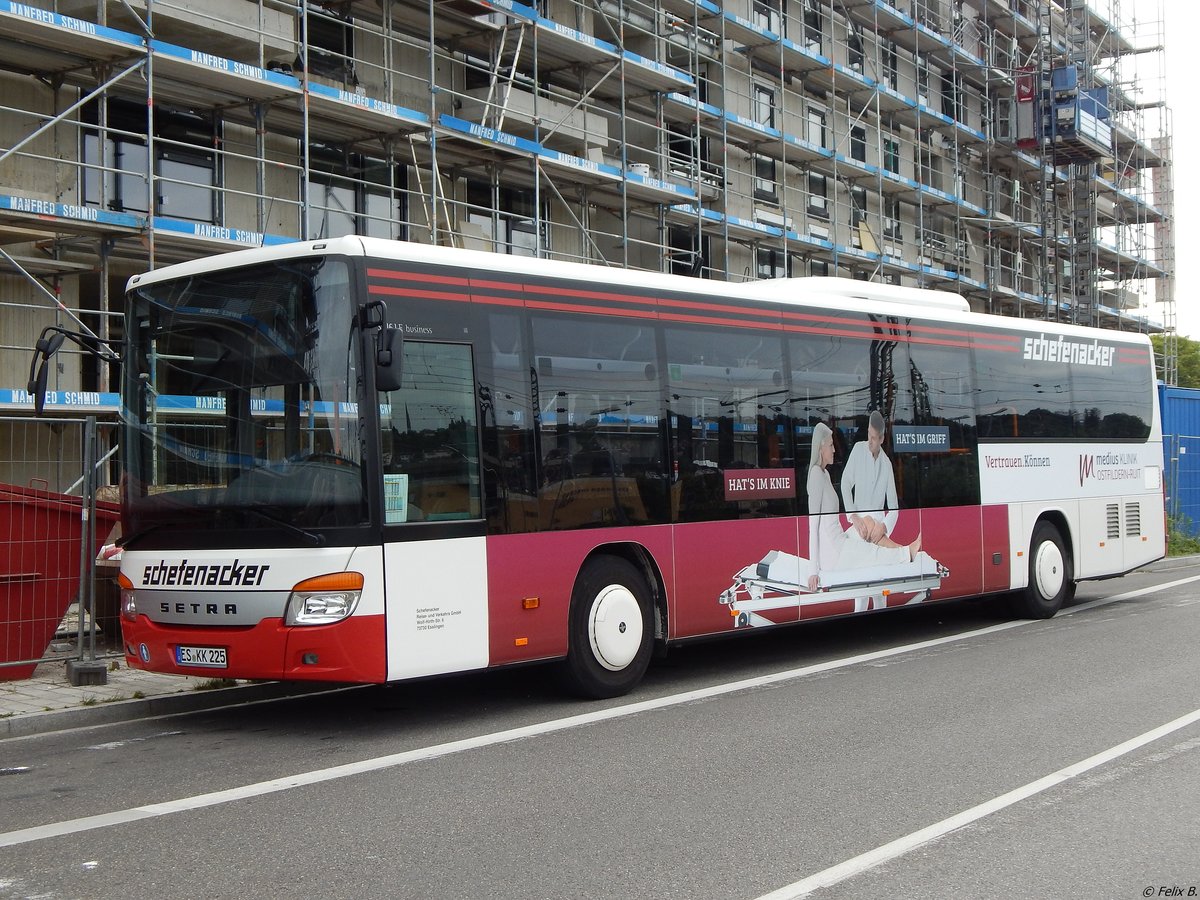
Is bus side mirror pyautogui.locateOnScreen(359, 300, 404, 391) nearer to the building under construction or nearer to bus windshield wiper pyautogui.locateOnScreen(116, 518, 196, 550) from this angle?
bus windshield wiper pyautogui.locateOnScreen(116, 518, 196, 550)

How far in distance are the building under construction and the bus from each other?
7.70 m

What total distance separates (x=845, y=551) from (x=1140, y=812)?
5.57 m

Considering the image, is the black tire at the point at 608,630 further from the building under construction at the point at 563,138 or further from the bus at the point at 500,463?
the building under construction at the point at 563,138

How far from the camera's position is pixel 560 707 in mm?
9102

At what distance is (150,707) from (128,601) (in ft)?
2.82

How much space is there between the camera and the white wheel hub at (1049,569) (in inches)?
560

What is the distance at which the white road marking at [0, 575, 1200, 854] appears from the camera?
593 cm

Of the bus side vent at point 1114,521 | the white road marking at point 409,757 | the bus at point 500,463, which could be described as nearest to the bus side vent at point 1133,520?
the bus side vent at point 1114,521

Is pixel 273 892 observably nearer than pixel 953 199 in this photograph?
Yes

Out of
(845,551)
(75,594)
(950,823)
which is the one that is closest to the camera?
(950,823)

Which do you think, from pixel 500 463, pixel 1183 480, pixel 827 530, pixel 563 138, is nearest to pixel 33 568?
pixel 500 463

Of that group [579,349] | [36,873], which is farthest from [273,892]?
[579,349]

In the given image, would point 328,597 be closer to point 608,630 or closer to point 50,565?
point 608,630

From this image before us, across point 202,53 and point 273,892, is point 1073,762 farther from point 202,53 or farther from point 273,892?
point 202,53
